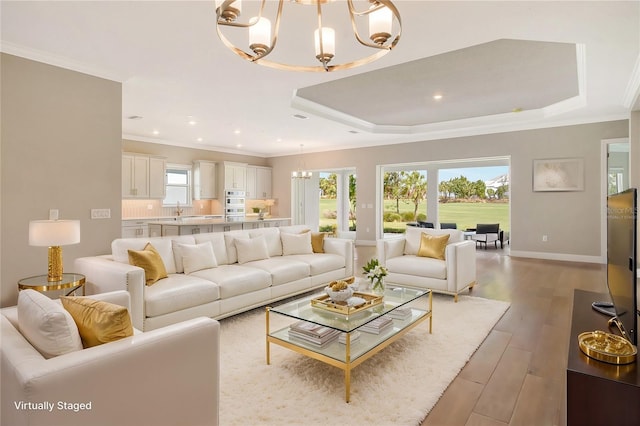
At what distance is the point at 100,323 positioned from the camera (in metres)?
1.47

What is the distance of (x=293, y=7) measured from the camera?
110 inches

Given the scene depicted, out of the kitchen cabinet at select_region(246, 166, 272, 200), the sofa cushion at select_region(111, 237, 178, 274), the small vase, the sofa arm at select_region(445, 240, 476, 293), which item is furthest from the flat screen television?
the kitchen cabinet at select_region(246, 166, 272, 200)

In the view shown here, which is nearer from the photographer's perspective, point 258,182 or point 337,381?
point 337,381

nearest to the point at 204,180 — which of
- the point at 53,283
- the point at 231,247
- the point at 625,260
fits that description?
the point at 231,247

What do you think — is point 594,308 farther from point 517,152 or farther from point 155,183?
point 155,183

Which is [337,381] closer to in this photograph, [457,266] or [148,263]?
[148,263]

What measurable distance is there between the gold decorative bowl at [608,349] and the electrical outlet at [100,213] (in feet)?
15.3

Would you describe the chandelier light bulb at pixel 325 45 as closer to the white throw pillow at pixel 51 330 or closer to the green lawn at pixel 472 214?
the white throw pillow at pixel 51 330

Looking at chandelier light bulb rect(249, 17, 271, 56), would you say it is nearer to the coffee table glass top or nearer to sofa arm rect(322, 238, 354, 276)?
the coffee table glass top

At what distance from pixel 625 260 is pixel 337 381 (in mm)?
1734

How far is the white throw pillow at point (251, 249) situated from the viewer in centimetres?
412

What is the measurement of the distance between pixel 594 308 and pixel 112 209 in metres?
4.84

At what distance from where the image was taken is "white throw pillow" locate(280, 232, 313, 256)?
471 cm

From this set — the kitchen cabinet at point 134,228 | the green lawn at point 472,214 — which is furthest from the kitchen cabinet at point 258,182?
the green lawn at point 472,214
